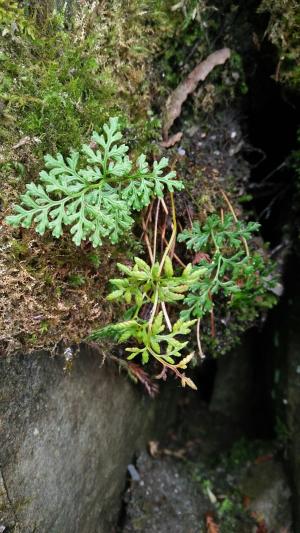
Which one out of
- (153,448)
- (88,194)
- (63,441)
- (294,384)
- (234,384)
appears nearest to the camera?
(88,194)

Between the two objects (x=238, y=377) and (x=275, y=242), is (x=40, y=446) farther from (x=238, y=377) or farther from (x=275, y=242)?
(x=238, y=377)

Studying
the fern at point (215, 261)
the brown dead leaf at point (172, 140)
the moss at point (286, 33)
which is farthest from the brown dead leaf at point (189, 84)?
the fern at point (215, 261)

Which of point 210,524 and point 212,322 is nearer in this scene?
point 212,322

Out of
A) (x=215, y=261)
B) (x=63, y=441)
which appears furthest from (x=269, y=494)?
(x=215, y=261)

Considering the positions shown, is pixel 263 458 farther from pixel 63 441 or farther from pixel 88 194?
pixel 88 194

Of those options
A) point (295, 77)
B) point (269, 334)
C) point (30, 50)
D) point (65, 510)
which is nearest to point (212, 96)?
point (295, 77)

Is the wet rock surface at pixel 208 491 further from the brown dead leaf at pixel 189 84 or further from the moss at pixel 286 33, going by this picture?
the moss at pixel 286 33

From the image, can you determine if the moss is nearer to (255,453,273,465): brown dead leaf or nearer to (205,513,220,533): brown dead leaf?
(255,453,273,465): brown dead leaf
